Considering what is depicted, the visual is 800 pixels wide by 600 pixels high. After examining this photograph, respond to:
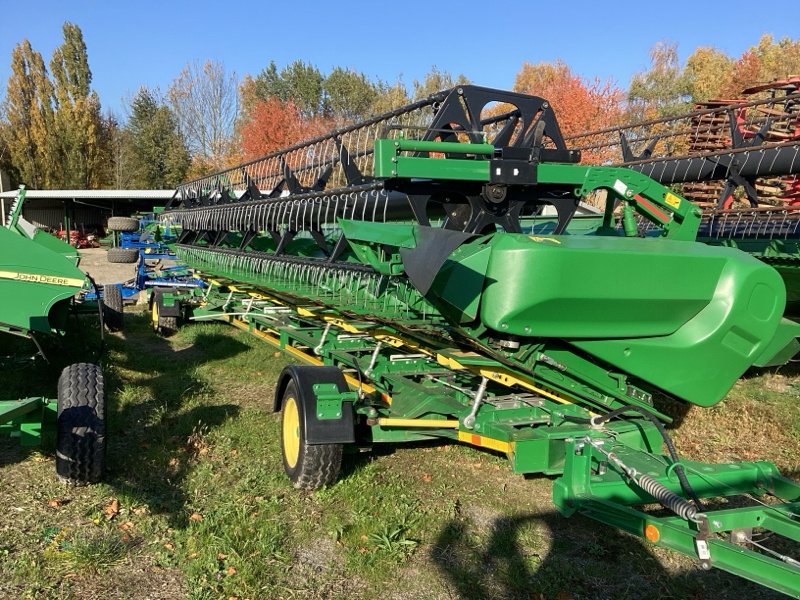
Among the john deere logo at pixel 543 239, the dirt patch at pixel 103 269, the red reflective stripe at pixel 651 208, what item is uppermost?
the red reflective stripe at pixel 651 208

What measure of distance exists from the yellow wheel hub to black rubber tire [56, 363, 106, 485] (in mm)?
1214

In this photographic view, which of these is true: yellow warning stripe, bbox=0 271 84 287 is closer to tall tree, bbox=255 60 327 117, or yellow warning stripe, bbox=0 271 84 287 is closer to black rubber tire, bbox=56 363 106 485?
black rubber tire, bbox=56 363 106 485

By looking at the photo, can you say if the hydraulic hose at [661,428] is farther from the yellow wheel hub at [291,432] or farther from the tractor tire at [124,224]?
the tractor tire at [124,224]

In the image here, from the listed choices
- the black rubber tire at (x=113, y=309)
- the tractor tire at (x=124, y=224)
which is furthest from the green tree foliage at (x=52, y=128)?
the black rubber tire at (x=113, y=309)

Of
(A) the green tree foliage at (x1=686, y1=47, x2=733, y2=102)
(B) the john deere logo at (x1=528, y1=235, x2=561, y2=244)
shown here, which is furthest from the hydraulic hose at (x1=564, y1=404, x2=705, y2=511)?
(A) the green tree foliage at (x1=686, y1=47, x2=733, y2=102)

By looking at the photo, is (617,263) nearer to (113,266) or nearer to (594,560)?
(594,560)

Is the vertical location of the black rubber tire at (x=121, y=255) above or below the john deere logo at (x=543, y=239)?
below

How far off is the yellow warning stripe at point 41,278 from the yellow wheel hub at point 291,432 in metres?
2.03

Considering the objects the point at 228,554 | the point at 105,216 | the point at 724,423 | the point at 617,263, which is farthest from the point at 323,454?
the point at 105,216

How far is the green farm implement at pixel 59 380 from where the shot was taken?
4211 mm

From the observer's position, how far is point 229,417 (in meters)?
6.08

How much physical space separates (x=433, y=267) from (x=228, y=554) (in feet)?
6.64

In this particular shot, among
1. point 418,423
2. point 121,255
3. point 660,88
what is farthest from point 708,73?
point 418,423

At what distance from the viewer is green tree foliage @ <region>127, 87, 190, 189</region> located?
1781 inches
